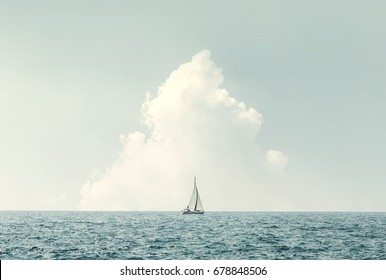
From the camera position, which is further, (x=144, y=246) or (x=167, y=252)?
(x=144, y=246)

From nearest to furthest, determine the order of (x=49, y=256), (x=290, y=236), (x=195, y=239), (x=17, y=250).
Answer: (x=49, y=256)
(x=17, y=250)
(x=195, y=239)
(x=290, y=236)

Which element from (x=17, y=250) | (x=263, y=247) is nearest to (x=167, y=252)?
(x=263, y=247)

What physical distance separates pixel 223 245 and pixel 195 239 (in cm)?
920

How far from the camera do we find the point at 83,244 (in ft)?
225

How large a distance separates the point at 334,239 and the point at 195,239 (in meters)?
18.8
